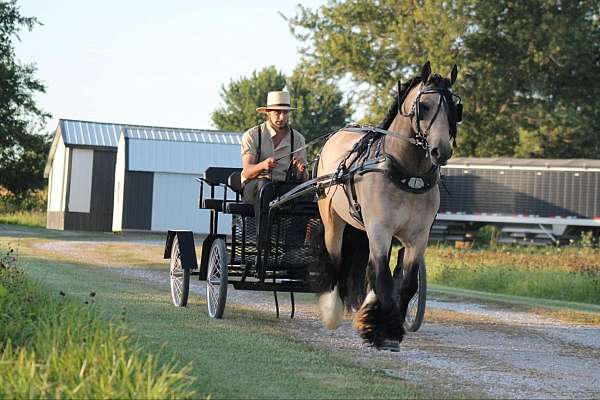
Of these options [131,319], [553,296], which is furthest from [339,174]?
[553,296]

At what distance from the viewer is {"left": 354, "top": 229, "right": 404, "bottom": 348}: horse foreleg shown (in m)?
8.78

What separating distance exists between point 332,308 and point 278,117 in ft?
7.59

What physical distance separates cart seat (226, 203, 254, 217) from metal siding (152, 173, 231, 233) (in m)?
34.3

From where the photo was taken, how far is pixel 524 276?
21.7m

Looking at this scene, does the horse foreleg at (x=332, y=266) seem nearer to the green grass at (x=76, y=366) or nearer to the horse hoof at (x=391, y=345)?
the horse hoof at (x=391, y=345)

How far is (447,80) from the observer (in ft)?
29.1

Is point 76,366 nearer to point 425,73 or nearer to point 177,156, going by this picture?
point 425,73

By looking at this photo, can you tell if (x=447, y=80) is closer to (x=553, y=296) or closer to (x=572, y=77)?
(x=553, y=296)

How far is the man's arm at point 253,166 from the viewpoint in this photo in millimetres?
11055

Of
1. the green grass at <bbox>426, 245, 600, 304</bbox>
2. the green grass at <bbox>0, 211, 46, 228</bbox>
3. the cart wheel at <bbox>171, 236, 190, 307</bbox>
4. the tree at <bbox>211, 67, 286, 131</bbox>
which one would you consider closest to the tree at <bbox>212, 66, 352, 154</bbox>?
the tree at <bbox>211, 67, 286, 131</bbox>

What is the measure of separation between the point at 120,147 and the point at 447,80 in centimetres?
4016

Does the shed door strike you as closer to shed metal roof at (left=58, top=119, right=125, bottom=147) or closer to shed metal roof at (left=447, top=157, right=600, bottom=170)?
shed metal roof at (left=58, top=119, right=125, bottom=147)

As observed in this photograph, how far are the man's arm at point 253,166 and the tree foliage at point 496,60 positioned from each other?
119 feet

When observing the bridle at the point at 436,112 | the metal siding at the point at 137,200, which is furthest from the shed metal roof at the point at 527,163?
the bridle at the point at 436,112
